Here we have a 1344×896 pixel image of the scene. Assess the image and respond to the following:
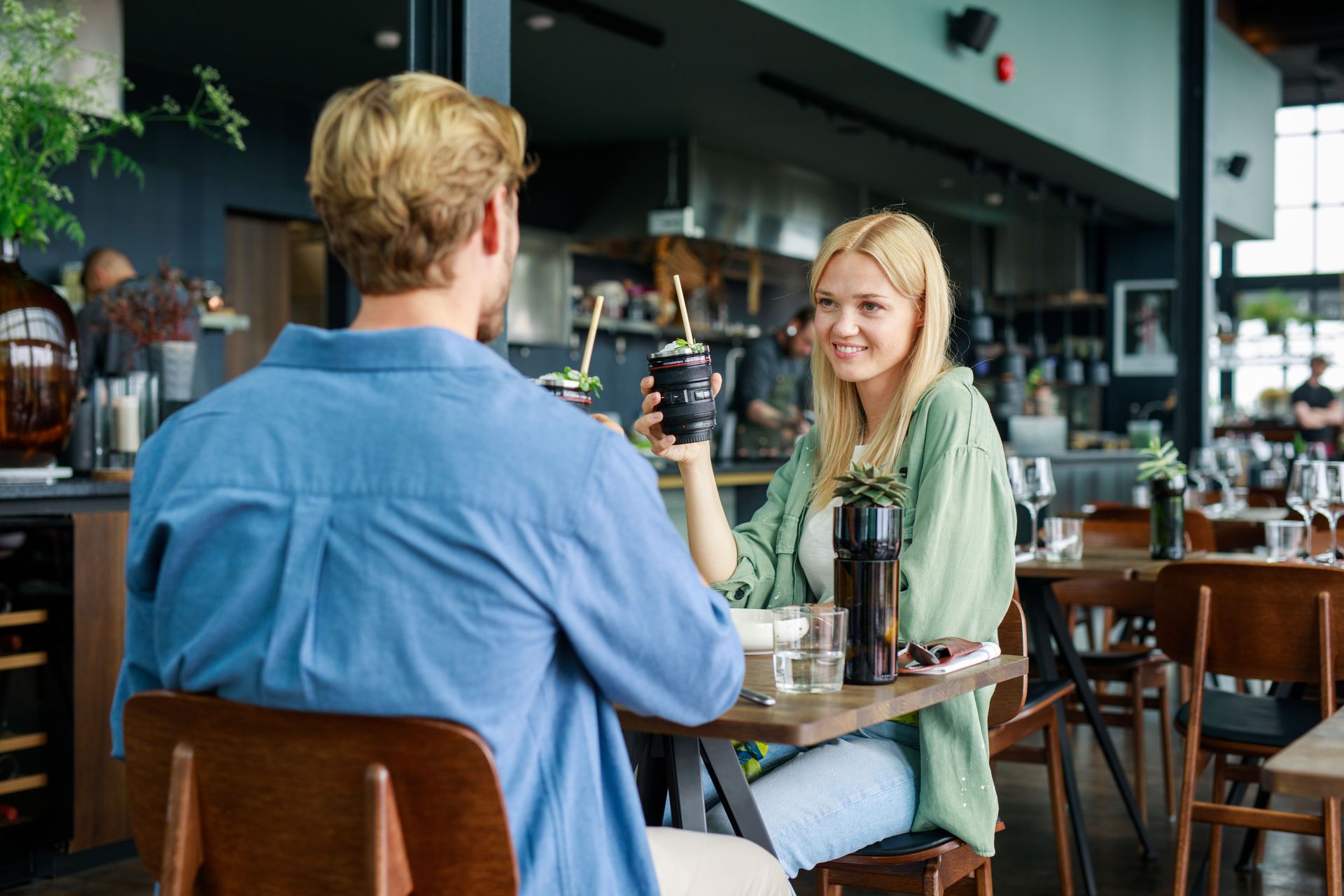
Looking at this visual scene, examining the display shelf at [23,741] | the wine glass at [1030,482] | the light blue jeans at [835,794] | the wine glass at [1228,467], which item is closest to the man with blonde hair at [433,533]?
the light blue jeans at [835,794]

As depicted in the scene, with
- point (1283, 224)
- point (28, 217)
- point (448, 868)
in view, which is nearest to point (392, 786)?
point (448, 868)

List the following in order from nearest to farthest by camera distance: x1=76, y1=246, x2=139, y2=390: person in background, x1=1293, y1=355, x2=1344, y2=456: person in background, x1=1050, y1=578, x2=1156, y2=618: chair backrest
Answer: x1=1050, y1=578, x2=1156, y2=618: chair backrest, x1=76, y1=246, x2=139, y2=390: person in background, x1=1293, y1=355, x2=1344, y2=456: person in background

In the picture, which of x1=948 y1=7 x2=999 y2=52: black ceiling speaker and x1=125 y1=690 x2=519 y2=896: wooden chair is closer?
x1=125 y1=690 x2=519 y2=896: wooden chair

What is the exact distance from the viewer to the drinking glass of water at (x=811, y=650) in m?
1.55

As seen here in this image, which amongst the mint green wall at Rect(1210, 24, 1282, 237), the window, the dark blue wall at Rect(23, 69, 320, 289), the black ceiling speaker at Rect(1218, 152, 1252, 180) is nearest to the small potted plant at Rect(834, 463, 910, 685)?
the dark blue wall at Rect(23, 69, 320, 289)

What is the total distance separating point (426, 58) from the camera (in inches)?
108

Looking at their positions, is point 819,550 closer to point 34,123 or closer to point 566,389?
point 566,389

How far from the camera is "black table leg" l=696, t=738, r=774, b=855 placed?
5.37 feet

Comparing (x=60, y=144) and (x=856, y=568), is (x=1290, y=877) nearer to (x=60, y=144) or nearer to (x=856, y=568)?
(x=856, y=568)

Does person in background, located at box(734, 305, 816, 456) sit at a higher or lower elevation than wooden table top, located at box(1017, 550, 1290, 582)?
higher

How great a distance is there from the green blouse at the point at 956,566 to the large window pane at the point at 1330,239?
15.3 metres

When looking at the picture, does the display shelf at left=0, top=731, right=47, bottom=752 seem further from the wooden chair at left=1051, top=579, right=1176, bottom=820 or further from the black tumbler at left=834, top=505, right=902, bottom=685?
the wooden chair at left=1051, top=579, right=1176, bottom=820

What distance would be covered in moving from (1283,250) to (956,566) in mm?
15967

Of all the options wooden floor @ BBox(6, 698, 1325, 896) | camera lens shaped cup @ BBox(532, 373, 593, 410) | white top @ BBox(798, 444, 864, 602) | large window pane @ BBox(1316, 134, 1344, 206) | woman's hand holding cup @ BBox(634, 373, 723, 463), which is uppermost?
large window pane @ BBox(1316, 134, 1344, 206)
